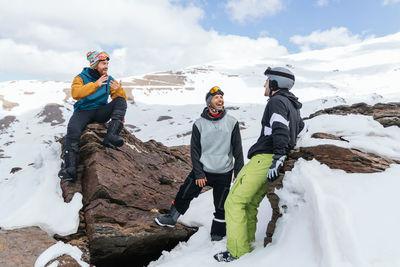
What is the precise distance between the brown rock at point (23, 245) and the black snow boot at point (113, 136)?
204 cm

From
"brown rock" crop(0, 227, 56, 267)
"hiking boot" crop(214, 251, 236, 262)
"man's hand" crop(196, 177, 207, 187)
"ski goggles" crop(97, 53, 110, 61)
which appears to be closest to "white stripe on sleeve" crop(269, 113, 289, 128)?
"man's hand" crop(196, 177, 207, 187)

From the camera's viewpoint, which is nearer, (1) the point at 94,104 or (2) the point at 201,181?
(2) the point at 201,181

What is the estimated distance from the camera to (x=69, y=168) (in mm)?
5051

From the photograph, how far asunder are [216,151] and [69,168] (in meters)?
2.84

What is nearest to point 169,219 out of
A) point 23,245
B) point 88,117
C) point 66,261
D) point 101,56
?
point 66,261

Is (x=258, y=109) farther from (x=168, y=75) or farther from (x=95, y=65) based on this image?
(x=168, y=75)

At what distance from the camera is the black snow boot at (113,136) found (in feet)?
18.5

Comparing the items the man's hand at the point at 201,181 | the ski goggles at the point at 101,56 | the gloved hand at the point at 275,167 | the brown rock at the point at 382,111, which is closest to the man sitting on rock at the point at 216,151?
the man's hand at the point at 201,181

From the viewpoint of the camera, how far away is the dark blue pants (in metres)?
5.38

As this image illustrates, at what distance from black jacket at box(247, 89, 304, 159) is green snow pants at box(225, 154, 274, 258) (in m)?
0.18

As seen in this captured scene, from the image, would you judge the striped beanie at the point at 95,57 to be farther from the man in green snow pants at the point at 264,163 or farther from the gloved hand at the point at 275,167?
the gloved hand at the point at 275,167

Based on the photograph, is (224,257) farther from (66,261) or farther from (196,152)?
(66,261)

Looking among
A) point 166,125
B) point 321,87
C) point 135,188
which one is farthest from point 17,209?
point 321,87

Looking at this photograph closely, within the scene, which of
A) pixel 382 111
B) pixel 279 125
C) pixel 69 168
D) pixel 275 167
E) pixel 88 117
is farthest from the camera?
Result: pixel 382 111
